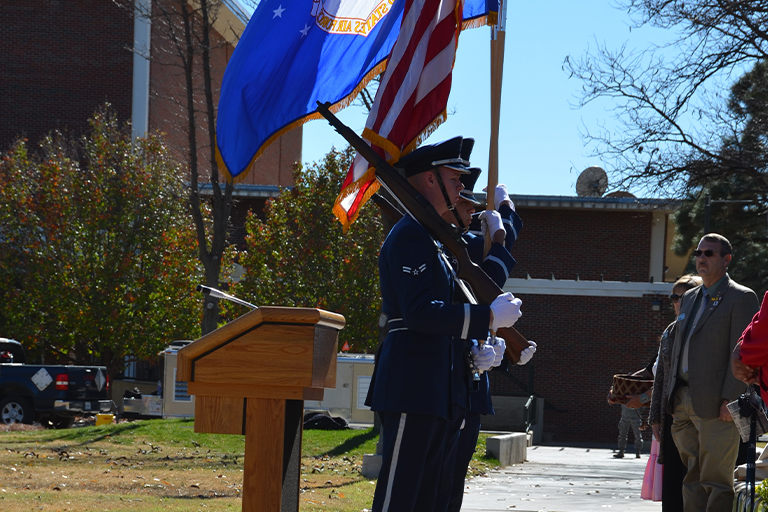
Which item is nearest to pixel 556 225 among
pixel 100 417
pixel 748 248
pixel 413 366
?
pixel 748 248

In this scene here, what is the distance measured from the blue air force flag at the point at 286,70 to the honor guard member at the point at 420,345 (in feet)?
6.61

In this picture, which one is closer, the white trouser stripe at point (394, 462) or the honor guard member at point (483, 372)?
the white trouser stripe at point (394, 462)

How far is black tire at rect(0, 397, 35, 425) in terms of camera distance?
18.8 m

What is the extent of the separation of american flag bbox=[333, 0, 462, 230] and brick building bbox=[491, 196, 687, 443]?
21.0 meters

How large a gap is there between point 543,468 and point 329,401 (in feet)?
24.7

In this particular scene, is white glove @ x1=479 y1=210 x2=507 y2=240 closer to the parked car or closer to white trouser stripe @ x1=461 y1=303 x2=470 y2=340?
white trouser stripe @ x1=461 y1=303 x2=470 y2=340

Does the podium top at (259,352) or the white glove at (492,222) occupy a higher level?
the white glove at (492,222)

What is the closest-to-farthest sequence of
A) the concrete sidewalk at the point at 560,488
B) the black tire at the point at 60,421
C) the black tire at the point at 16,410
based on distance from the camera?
1. the concrete sidewalk at the point at 560,488
2. the black tire at the point at 16,410
3. the black tire at the point at 60,421

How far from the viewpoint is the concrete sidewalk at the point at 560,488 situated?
8602 mm

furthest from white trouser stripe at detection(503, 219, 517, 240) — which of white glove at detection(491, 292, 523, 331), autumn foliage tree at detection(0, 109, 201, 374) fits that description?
→ autumn foliage tree at detection(0, 109, 201, 374)

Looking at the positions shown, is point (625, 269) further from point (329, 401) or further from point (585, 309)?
point (329, 401)

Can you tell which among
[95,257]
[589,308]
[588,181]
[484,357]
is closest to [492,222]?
[484,357]

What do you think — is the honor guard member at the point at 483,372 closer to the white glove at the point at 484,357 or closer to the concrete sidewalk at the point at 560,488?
the white glove at the point at 484,357

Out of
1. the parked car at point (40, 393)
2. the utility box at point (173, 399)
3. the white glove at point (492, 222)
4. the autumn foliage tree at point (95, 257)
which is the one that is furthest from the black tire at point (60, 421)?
the white glove at point (492, 222)
